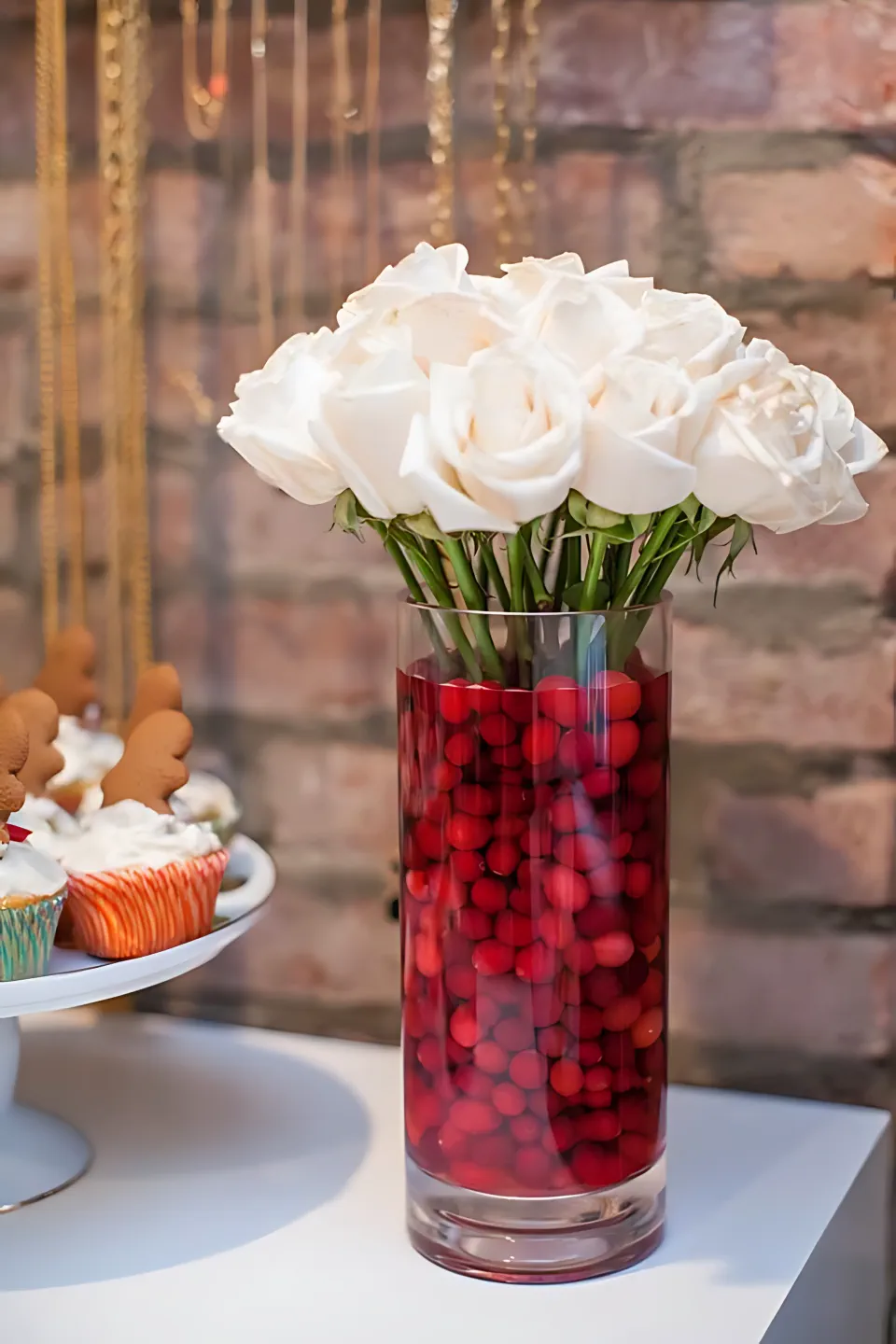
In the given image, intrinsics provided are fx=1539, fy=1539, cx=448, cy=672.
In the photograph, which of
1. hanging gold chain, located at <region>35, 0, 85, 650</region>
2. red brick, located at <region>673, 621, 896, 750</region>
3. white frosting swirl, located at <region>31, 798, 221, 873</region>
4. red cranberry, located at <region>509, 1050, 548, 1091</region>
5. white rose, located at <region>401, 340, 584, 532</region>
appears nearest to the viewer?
A: white rose, located at <region>401, 340, 584, 532</region>

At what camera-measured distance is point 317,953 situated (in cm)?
107

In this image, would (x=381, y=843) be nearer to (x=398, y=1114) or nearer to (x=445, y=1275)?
(x=398, y=1114)

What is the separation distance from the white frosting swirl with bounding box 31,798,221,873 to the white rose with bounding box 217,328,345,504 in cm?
23

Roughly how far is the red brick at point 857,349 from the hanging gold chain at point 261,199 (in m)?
0.33

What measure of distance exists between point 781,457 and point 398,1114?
1.60 feet

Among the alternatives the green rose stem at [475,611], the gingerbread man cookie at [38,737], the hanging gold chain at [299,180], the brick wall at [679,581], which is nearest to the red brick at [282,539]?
the brick wall at [679,581]

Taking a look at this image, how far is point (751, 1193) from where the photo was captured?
817 millimetres

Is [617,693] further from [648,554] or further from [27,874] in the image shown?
[27,874]

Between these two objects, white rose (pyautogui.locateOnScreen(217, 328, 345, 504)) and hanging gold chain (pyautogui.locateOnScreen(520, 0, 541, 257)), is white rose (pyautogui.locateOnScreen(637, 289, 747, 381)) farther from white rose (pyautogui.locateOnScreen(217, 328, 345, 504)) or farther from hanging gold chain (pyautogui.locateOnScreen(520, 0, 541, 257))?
hanging gold chain (pyautogui.locateOnScreen(520, 0, 541, 257))

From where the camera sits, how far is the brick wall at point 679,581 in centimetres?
89

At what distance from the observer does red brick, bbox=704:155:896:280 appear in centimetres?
88

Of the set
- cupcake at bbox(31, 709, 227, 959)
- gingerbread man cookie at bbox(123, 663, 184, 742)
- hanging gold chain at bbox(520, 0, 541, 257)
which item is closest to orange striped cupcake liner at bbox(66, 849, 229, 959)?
cupcake at bbox(31, 709, 227, 959)

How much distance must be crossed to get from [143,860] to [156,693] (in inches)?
4.9

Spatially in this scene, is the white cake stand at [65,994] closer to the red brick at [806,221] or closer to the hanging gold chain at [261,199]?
the hanging gold chain at [261,199]
